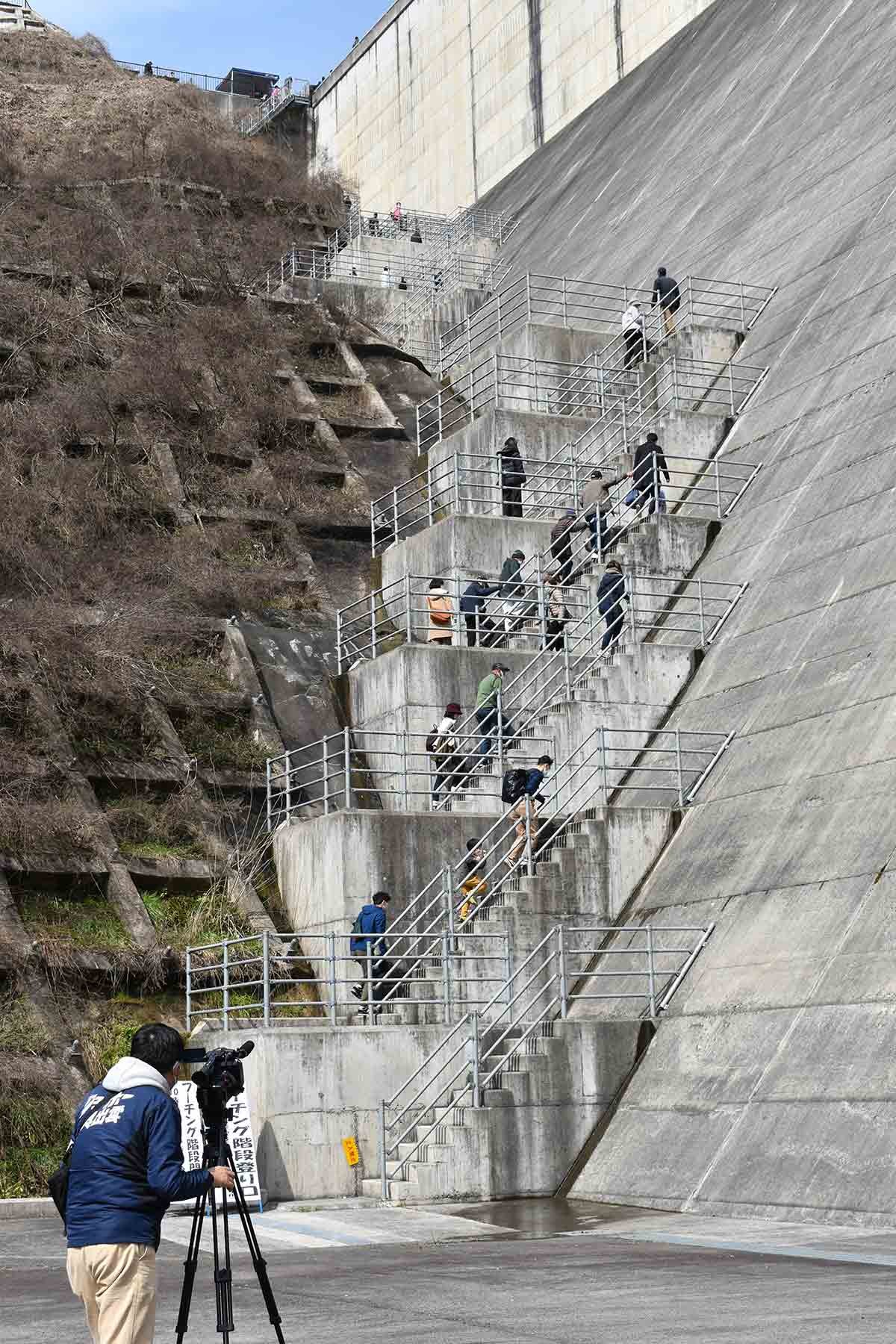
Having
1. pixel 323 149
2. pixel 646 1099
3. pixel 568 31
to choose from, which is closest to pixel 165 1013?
pixel 646 1099

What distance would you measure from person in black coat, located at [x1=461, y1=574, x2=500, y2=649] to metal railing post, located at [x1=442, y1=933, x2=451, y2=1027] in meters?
7.36

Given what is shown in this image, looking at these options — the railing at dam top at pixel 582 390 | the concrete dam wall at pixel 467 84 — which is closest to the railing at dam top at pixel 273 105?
the concrete dam wall at pixel 467 84

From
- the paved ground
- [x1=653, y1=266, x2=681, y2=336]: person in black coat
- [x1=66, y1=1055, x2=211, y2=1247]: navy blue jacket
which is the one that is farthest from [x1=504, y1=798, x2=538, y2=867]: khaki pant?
[x1=66, y1=1055, x2=211, y2=1247]: navy blue jacket

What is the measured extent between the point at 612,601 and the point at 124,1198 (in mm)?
18001

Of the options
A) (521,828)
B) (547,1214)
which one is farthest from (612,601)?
(547,1214)

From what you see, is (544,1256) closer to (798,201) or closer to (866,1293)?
(866,1293)

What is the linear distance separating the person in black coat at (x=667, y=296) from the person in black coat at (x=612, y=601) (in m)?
7.17

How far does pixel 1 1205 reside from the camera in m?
16.4

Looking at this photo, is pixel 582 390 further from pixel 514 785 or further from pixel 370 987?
pixel 370 987

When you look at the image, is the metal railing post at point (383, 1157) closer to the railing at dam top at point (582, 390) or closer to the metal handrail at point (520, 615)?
the metal handrail at point (520, 615)

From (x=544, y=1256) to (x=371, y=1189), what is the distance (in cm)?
538

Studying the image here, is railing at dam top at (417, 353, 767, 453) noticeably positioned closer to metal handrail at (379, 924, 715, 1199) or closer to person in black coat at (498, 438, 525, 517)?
person in black coat at (498, 438, 525, 517)

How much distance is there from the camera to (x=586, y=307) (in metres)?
32.4

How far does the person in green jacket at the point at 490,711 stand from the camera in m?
22.9
